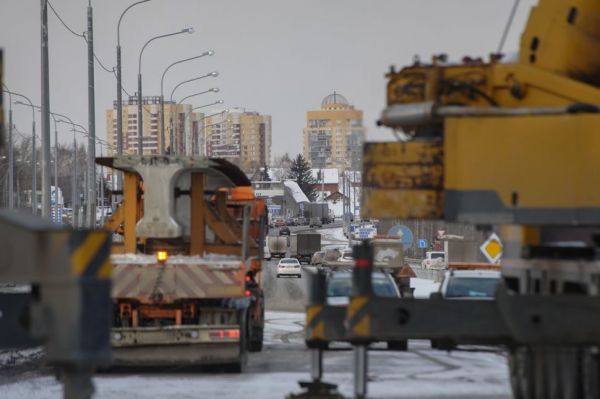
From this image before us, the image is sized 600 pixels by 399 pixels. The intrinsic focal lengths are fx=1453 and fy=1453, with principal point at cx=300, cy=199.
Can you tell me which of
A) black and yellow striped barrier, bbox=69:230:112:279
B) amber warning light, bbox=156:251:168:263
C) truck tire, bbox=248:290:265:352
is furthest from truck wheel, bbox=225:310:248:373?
black and yellow striped barrier, bbox=69:230:112:279

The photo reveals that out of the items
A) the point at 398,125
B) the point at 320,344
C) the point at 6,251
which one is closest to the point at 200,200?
the point at 320,344

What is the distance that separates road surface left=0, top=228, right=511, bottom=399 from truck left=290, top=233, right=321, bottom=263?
224 feet

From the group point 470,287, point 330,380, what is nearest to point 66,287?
point 330,380

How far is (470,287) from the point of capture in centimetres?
2564

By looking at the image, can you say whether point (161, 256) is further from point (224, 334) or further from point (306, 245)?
point (306, 245)

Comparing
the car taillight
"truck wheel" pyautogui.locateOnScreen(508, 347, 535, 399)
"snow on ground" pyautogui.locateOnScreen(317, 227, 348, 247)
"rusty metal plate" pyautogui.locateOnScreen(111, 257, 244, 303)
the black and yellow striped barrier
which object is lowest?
"snow on ground" pyautogui.locateOnScreen(317, 227, 348, 247)

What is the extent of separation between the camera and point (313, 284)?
1378 cm

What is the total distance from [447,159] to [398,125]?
0.68 m

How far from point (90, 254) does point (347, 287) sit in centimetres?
1785

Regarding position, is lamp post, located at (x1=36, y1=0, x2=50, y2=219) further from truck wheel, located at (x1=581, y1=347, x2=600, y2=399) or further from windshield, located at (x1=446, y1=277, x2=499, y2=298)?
truck wheel, located at (x1=581, y1=347, x2=600, y2=399)

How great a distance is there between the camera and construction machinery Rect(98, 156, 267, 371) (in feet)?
64.5

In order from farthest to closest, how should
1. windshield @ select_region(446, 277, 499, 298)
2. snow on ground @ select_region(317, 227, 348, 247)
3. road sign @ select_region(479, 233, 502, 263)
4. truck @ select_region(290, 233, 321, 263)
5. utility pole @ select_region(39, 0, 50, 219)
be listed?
snow on ground @ select_region(317, 227, 348, 247) → truck @ select_region(290, 233, 321, 263) → utility pole @ select_region(39, 0, 50, 219) → road sign @ select_region(479, 233, 502, 263) → windshield @ select_region(446, 277, 499, 298)

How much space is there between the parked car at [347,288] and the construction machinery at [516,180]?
41.3 ft

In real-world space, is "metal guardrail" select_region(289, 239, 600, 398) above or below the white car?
above
